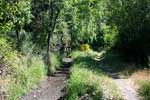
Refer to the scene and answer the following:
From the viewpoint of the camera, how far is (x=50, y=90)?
26.6 metres

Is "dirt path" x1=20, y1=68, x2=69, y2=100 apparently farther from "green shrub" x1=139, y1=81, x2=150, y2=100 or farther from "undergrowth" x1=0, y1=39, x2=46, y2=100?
"green shrub" x1=139, y1=81, x2=150, y2=100

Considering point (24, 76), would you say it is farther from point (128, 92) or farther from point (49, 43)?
point (49, 43)

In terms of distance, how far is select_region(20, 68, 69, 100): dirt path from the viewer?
76.6 ft

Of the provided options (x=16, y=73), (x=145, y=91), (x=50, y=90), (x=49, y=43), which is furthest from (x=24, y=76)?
(x=49, y=43)

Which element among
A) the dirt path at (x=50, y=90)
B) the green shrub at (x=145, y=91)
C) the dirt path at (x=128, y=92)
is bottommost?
the dirt path at (x=50, y=90)

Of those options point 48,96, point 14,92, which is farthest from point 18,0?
point 48,96

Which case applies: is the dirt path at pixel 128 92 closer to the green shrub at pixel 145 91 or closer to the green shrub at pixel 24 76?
the green shrub at pixel 145 91

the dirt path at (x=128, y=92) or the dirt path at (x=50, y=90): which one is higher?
the dirt path at (x=128, y=92)

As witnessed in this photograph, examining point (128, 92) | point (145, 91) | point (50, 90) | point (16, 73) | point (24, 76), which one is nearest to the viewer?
point (145, 91)

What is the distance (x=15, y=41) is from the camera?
104 feet

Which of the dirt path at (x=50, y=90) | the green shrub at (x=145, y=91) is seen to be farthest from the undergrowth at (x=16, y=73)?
the green shrub at (x=145, y=91)

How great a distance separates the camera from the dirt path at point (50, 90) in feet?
76.6

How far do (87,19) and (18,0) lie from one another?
122 feet

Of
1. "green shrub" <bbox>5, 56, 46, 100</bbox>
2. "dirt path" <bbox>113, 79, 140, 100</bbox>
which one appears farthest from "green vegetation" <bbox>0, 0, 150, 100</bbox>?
"dirt path" <bbox>113, 79, 140, 100</bbox>
